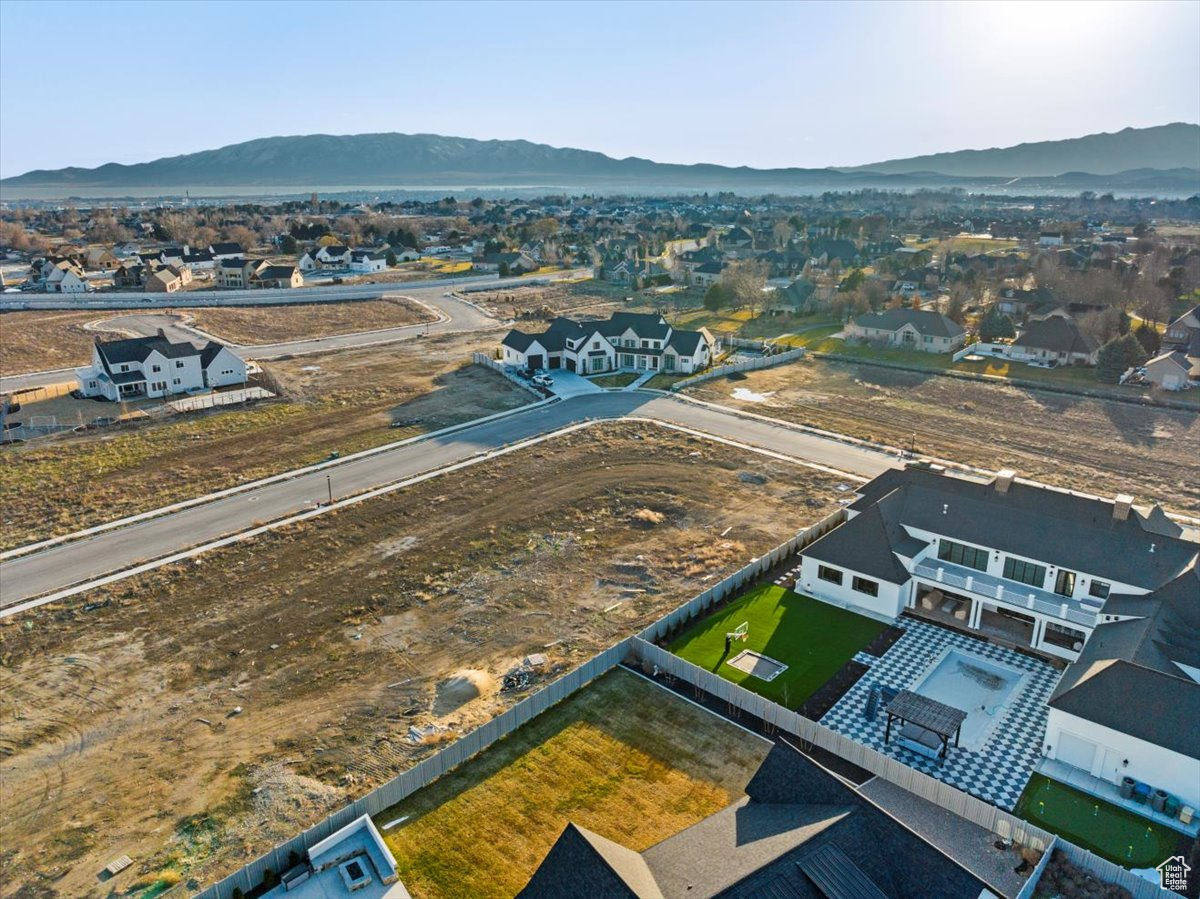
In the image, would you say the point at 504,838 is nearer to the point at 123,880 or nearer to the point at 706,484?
the point at 123,880

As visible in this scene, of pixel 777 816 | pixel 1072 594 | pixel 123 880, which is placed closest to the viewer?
pixel 777 816

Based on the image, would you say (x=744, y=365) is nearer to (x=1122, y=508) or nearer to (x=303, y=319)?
(x=1122, y=508)

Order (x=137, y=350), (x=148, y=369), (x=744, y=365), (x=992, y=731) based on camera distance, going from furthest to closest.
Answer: (x=744, y=365) < (x=137, y=350) < (x=148, y=369) < (x=992, y=731)

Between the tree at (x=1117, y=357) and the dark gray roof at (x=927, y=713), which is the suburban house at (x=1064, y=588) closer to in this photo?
the dark gray roof at (x=927, y=713)

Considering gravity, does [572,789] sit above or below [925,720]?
below

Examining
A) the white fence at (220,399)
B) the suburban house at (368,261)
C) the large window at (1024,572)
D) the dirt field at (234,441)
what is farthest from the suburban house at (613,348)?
the suburban house at (368,261)

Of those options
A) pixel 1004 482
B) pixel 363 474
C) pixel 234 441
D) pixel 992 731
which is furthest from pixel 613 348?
pixel 992 731

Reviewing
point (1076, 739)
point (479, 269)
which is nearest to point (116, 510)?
point (1076, 739)

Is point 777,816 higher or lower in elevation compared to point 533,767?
higher
